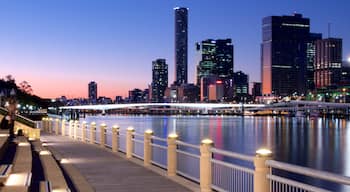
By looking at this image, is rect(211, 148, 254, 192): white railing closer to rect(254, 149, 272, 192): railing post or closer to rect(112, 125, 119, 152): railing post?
rect(254, 149, 272, 192): railing post

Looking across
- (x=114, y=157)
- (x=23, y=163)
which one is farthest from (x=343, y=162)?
(x=23, y=163)

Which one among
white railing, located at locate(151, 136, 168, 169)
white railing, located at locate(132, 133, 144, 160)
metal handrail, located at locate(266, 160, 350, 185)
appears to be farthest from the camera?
white railing, located at locate(132, 133, 144, 160)

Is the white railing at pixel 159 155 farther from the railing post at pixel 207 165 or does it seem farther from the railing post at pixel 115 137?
the railing post at pixel 207 165

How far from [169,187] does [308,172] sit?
571cm

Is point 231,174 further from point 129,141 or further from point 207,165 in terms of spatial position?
point 129,141

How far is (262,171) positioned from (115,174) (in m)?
6.59

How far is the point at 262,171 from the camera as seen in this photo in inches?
364

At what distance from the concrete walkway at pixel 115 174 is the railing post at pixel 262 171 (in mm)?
3373

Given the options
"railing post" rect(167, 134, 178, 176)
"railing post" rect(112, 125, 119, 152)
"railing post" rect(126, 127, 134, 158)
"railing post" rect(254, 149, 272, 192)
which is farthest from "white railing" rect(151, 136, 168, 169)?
"railing post" rect(254, 149, 272, 192)

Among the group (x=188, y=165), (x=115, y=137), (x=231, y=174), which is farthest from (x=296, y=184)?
(x=188, y=165)

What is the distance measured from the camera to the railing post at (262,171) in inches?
360

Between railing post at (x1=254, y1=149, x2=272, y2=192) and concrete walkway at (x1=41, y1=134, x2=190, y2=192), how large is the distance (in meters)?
3.37

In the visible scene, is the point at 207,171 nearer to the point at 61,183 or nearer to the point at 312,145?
the point at 61,183

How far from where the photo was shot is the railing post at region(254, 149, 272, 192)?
9148 millimetres
